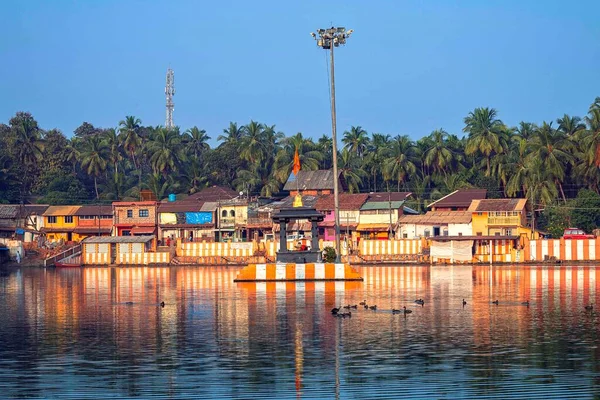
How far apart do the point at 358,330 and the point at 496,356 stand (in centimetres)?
678

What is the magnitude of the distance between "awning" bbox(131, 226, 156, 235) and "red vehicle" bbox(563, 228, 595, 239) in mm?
39730

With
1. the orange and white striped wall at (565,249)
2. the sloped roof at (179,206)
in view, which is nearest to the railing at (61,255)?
the sloped roof at (179,206)

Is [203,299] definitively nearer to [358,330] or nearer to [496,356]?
[358,330]

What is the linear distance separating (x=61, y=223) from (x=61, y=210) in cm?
130

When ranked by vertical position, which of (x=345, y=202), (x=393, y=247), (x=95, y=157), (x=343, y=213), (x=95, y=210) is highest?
(x=95, y=157)

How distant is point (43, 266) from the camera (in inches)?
3548

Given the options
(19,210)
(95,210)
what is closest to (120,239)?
(95,210)

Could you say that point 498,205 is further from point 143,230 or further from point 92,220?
point 92,220

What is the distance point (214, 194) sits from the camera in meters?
101

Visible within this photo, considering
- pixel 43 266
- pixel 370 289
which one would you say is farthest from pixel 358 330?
pixel 43 266

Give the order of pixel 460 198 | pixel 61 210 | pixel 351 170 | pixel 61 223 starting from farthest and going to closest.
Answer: pixel 351 170
pixel 61 210
pixel 61 223
pixel 460 198

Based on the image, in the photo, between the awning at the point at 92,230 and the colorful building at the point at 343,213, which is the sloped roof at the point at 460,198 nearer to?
the colorful building at the point at 343,213

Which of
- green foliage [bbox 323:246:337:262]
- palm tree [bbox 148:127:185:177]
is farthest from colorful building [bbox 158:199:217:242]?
green foliage [bbox 323:246:337:262]

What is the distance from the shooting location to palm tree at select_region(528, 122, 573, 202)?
90.7 meters
